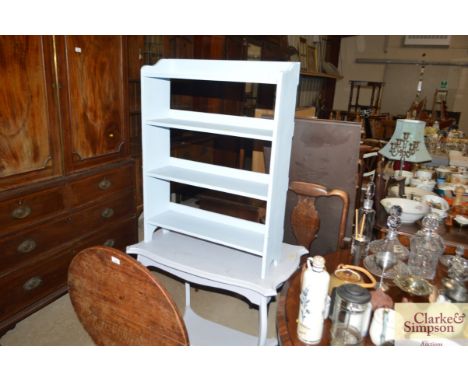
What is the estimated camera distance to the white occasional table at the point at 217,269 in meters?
1.64

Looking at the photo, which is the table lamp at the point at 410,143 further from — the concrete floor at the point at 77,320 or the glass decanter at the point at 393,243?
the concrete floor at the point at 77,320

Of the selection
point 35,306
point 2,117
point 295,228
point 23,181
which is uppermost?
point 2,117

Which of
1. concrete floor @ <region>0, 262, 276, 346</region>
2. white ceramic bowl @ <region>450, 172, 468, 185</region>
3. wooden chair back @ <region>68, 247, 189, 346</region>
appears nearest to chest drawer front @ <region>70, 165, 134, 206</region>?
concrete floor @ <region>0, 262, 276, 346</region>

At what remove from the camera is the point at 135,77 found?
3143 mm

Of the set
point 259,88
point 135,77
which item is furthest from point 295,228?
point 259,88

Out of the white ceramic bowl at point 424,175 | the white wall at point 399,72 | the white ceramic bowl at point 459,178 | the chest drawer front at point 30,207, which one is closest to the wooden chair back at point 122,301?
the chest drawer front at point 30,207

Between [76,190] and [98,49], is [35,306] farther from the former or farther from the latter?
[98,49]

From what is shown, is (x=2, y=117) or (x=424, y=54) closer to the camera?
(x=2, y=117)

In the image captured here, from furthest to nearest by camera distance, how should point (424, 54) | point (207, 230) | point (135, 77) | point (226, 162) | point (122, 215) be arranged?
point (424, 54) < point (226, 162) < point (135, 77) < point (122, 215) < point (207, 230)

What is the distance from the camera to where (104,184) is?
2.41m

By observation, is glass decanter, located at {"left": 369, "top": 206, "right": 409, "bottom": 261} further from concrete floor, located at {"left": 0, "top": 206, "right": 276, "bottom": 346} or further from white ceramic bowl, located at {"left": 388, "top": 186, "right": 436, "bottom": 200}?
concrete floor, located at {"left": 0, "top": 206, "right": 276, "bottom": 346}

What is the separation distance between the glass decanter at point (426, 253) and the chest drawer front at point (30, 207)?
187 centimetres

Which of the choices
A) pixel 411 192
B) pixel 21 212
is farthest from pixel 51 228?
pixel 411 192
